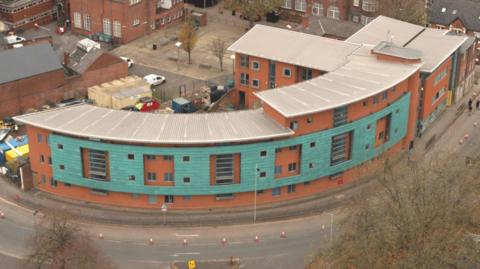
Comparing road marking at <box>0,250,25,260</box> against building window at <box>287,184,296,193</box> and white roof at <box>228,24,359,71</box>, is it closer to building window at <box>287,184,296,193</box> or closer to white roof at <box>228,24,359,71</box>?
building window at <box>287,184,296,193</box>

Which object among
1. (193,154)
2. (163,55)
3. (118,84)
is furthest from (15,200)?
(163,55)

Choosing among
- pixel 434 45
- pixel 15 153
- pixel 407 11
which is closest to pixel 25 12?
pixel 15 153

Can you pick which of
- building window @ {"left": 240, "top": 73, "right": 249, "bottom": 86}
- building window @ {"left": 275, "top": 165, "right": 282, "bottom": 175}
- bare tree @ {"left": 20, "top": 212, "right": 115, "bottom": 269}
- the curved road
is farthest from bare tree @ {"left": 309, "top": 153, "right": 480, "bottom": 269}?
building window @ {"left": 240, "top": 73, "right": 249, "bottom": 86}

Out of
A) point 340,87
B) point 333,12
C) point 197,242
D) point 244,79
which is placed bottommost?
point 197,242

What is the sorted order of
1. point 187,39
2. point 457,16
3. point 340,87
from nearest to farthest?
point 340,87 → point 187,39 → point 457,16

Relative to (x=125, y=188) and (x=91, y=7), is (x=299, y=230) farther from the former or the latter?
(x=91, y=7)

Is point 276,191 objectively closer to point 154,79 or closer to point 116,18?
point 154,79
